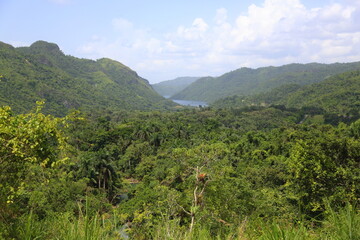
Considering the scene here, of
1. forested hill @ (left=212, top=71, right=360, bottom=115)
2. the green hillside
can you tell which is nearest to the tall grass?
the green hillside

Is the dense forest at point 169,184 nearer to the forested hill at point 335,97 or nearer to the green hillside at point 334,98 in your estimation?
the green hillside at point 334,98

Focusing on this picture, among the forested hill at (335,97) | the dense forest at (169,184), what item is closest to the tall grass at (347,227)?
the dense forest at (169,184)

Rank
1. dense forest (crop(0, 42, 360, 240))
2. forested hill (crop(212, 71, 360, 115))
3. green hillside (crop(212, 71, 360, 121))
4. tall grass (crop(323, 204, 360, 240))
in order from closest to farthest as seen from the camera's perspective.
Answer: tall grass (crop(323, 204, 360, 240)) → dense forest (crop(0, 42, 360, 240)) → green hillside (crop(212, 71, 360, 121)) → forested hill (crop(212, 71, 360, 115))

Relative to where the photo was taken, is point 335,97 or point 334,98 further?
point 335,97

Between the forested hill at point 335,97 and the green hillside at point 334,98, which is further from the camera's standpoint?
the forested hill at point 335,97

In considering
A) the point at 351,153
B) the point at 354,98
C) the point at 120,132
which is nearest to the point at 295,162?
the point at 351,153

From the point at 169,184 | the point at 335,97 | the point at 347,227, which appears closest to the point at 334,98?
the point at 335,97

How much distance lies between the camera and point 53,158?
598 centimetres

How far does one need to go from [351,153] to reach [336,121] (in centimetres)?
10596

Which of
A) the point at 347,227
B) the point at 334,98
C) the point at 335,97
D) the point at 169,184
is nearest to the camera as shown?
the point at 347,227

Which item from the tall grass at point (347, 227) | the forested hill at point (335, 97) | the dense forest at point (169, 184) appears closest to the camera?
the tall grass at point (347, 227)

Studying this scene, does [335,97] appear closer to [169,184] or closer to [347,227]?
[169,184]

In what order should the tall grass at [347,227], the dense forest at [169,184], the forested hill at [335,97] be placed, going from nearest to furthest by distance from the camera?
the tall grass at [347,227], the dense forest at [169,184], the forested hill at [335,97]

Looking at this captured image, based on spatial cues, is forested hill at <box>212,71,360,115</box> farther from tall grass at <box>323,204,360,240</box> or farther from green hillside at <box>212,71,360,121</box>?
tall grass at <box>323,204,360,240</box>
